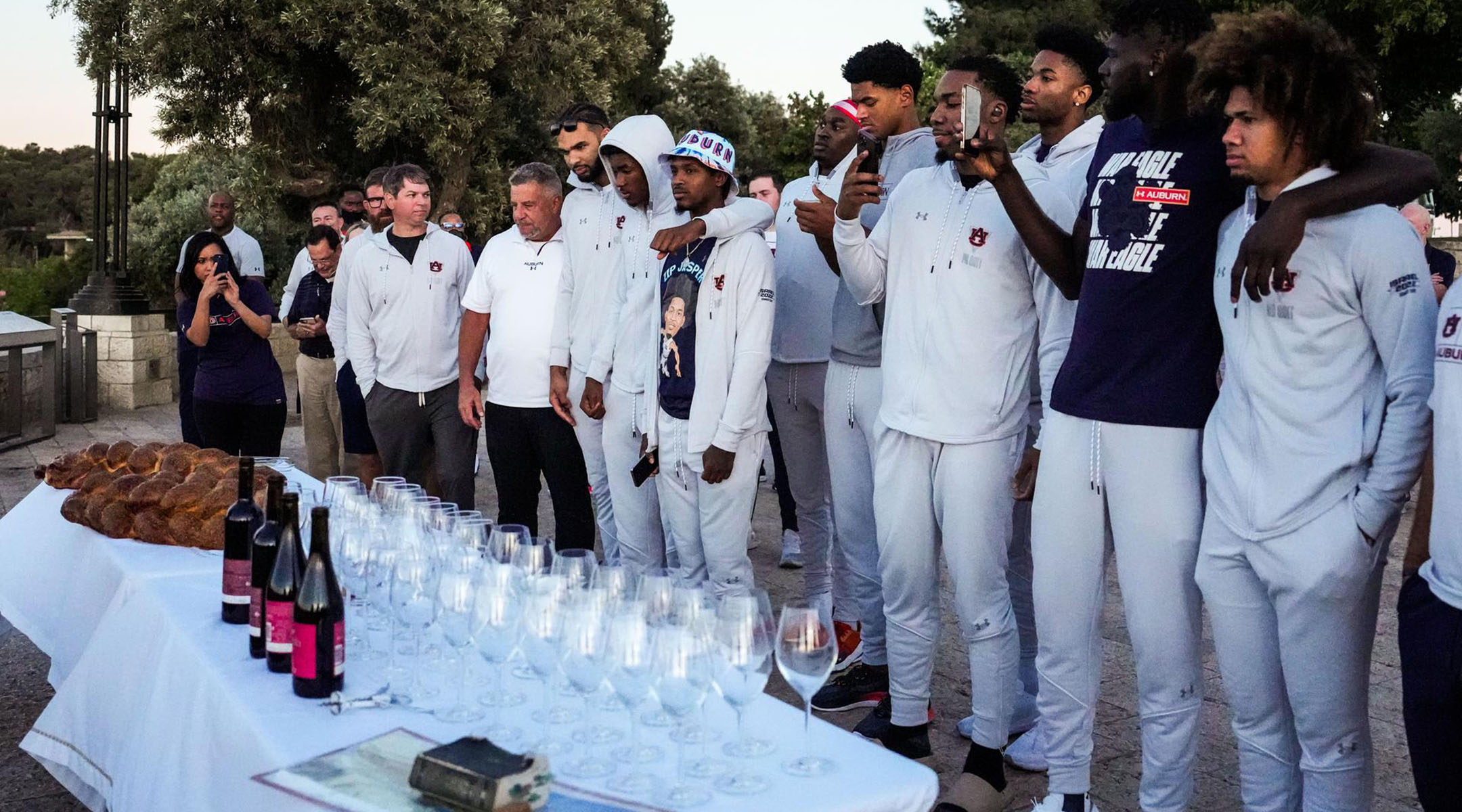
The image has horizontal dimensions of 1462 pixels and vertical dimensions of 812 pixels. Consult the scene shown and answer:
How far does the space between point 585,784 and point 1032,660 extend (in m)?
2.69

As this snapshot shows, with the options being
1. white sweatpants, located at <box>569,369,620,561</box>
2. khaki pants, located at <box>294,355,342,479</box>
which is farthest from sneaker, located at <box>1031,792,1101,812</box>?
khaki pants, located at <box>294,355,342,479</box>

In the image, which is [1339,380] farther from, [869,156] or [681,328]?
[681,328]

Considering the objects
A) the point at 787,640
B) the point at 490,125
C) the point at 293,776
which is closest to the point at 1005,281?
the point at 787,640

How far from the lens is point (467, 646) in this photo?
7.68 feet

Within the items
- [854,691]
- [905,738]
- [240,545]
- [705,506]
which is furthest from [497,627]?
[854,691]

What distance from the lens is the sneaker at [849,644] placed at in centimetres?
472

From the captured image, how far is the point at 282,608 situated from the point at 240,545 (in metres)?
0.56

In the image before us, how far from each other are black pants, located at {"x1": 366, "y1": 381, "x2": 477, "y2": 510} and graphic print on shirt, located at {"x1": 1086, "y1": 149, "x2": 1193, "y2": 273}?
3.74m

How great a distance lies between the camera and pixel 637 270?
15.9 ft

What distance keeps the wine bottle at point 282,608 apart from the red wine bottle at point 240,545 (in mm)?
239

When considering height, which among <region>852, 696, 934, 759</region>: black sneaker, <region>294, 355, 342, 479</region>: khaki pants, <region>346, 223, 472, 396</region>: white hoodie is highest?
<region>346, 223, 472, 396</region>: white hoodie

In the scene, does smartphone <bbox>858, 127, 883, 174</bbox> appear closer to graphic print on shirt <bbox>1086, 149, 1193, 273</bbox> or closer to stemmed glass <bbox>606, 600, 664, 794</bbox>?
graphic print on shirt <bbox>1086, 149, 1193, 273</bbox>

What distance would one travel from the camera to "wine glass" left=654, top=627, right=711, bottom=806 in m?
1.95

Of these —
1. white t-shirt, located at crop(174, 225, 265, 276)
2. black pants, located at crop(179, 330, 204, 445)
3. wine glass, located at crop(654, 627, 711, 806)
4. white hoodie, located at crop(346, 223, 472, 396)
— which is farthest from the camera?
white t-shirt, located at crop(174, 225, 265, 276)
